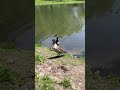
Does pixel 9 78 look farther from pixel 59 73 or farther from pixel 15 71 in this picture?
pixel 59 73

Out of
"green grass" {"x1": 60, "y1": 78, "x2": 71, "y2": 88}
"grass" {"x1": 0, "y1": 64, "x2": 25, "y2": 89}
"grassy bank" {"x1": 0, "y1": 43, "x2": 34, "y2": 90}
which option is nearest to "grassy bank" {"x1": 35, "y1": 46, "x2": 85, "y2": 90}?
"green grass" {"x1": 60, "y1": 78, "x2": 71, "y2": 88}

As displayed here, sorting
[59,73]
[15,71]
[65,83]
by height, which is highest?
[15,71]

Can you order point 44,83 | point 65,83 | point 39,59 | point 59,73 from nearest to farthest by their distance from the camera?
1. point 44,83
2. point 65,83
3. point 59,73
4. point 39,59

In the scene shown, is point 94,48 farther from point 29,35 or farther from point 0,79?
point 0,79

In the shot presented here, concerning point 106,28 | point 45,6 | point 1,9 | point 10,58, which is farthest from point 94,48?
point 45,6

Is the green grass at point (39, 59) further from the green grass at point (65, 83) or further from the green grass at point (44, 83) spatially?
the green grass at point (65, 83)

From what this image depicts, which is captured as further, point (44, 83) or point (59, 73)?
point (59, 73)

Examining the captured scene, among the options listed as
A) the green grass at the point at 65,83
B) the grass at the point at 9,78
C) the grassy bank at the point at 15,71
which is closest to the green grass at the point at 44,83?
the grassy bank at the point at 15,71

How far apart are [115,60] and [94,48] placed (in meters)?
4.16

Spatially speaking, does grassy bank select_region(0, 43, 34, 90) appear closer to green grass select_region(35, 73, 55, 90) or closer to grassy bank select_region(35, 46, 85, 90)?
green grass select_region(35, 73, 55, 90)

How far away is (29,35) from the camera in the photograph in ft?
111

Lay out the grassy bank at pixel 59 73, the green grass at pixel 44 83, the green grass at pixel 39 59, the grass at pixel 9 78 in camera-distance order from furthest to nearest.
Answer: the green grass at pixel 39 59
the grassy bank at pixel 59 73
the green grass at pixel 44 83
the grass at pixel 9 78

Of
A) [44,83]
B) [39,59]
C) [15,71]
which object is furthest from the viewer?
[39,59]

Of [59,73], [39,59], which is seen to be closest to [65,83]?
[59,73]
